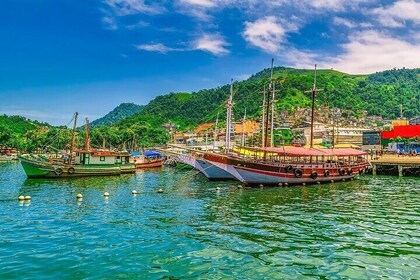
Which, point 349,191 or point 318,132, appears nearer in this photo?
point 349,191

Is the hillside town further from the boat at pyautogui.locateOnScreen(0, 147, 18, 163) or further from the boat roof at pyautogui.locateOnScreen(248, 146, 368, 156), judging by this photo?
the boat at pyautogui.locateOnScreen(0, 147, 18, 163)

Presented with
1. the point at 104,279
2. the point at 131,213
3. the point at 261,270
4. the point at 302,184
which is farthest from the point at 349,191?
the point at 104,279

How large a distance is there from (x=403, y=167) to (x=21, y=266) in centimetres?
6551

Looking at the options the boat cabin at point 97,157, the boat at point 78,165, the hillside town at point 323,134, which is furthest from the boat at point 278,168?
the hillside town at point 323,134

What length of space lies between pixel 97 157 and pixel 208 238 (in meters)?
47.4

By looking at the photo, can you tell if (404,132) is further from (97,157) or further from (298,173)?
(97,157)

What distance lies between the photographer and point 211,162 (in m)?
52.8

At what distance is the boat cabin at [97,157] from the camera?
202 ft

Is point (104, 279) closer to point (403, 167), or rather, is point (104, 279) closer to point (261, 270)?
point (261, 270)

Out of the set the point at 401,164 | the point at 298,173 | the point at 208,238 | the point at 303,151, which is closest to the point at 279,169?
the point at 298,173

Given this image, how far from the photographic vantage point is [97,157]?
2480 inches

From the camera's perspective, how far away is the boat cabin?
202 ft

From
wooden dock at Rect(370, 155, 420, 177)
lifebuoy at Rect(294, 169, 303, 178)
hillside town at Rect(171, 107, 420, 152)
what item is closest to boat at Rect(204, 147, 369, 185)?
lifebuoy at Rect(294, 169, 303, 178)

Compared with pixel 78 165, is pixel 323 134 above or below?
above
